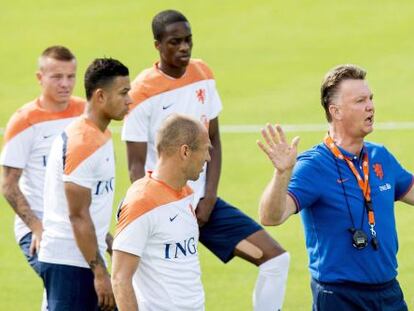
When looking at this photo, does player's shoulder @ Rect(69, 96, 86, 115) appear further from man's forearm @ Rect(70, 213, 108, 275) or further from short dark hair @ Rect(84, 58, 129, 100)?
man's forearm @ Rect(70, 213, 108, 275)

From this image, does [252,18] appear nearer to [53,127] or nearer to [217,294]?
[217,294]

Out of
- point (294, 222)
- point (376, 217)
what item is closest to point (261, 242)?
point (376, 217)

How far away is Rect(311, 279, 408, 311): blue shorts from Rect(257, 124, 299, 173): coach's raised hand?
104 centimetres

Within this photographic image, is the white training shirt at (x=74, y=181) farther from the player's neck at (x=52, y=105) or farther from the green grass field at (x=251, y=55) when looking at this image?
the green grass field at (x=251, y=55)

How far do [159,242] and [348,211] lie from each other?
4.40ft

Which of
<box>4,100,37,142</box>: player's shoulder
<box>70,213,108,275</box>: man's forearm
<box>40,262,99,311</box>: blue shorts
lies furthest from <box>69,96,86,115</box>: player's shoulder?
<box>70,213,108,275</box>: man's forearm

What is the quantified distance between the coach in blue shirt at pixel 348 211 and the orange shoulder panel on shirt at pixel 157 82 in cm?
207

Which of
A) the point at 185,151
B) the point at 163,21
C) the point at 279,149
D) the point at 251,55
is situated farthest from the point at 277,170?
the point at 251,55

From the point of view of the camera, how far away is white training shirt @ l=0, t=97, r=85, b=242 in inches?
446

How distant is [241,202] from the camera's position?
51.3 feet

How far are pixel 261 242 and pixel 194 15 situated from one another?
11.6 metres

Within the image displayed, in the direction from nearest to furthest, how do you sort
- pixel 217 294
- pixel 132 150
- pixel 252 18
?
→ pixel 132 150 → pixel 217 294 → pixel 252 18

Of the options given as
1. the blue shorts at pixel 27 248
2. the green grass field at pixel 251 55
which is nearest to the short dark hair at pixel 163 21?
the blue shorts at pixel 27 248

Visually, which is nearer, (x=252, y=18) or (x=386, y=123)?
(x=386, y=123)
